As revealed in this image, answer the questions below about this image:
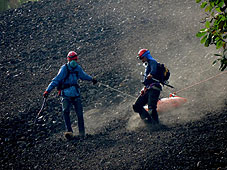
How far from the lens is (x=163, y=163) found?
734 cm

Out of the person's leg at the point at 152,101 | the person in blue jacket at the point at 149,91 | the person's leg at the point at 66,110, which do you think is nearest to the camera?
the person in blue jacket at the point at 149,91

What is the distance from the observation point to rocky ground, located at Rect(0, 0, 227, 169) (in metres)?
8.21

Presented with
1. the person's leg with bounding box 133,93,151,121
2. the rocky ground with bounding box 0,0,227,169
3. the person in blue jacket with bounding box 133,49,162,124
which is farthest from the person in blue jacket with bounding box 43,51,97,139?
the person in blue jacket with bounding box 133,49,162,124

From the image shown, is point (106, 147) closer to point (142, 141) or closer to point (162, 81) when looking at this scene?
point (142, 141)

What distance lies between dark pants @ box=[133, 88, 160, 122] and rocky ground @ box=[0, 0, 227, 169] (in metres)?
0.36

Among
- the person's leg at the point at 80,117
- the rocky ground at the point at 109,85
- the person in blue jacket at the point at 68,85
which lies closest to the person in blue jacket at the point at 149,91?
the rocky ground at the point at 109,85

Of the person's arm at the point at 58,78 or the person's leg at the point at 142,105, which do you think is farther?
the person's leg at the point at 142,105

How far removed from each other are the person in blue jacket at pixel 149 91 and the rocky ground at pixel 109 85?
0.39 metres

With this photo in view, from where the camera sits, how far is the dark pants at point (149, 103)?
9.85 metres

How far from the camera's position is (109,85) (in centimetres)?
1409

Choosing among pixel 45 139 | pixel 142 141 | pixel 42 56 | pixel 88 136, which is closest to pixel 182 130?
pixel 142 141

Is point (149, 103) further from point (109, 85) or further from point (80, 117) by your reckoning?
point (109, 85)

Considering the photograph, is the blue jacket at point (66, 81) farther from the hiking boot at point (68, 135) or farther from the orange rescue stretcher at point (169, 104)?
the orange rescue stretcher at point (169, 104)

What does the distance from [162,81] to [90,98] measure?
443 cm
